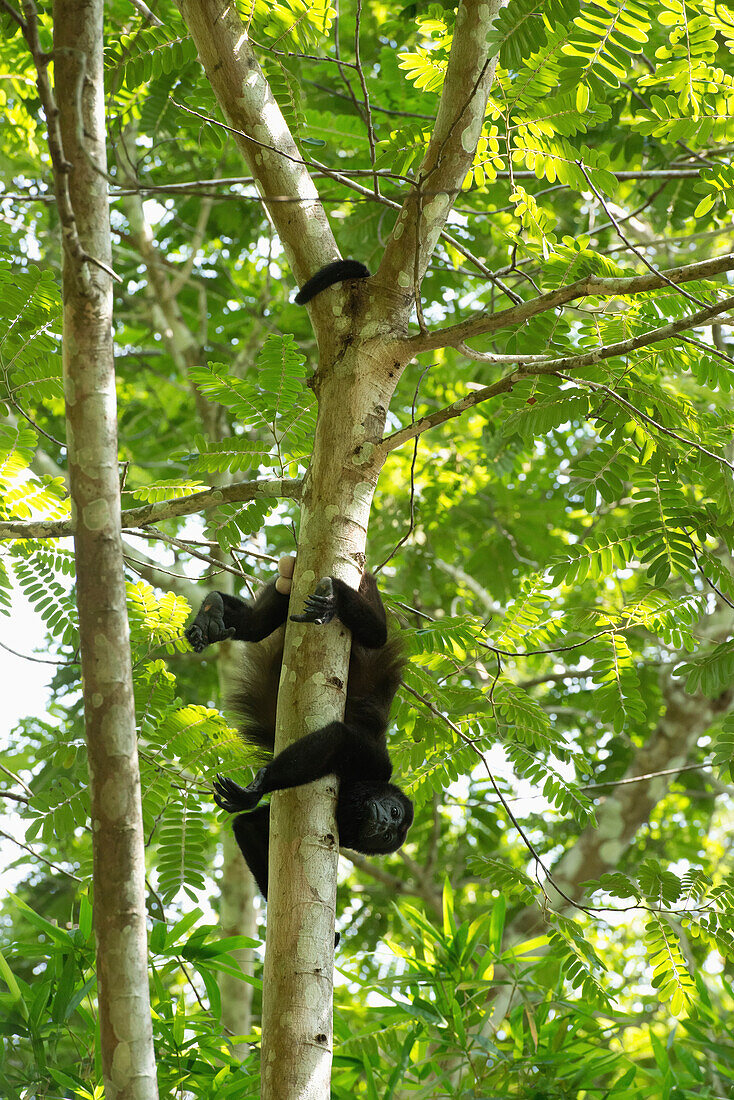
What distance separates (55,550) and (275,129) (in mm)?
1857

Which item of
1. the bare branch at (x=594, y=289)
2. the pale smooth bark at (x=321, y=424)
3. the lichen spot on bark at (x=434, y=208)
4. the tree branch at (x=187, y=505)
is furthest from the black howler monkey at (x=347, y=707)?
the lichen spot on bark at (x=434, y=208)

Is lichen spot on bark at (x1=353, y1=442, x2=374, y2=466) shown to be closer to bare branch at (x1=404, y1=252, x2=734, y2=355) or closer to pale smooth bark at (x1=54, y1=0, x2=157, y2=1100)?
bare branch at (x1=404, y1=252, x2=734, y2=355)

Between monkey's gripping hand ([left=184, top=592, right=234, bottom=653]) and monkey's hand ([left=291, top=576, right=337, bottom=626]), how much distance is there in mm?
815

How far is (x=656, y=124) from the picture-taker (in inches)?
123

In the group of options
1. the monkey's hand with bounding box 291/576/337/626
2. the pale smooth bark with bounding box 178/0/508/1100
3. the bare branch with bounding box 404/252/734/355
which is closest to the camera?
the pale smooth bark with bounding box 178/0/508/1100

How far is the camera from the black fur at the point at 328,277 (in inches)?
122

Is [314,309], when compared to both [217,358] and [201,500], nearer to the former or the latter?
[201,500]

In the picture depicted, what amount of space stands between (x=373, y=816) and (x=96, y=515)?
2.09 m

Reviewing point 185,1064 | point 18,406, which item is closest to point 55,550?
point 18,406

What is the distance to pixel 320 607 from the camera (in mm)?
2674

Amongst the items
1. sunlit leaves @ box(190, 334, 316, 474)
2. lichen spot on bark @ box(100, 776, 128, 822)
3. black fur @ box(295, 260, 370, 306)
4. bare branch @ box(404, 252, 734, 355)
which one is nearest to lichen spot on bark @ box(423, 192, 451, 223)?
black fur @ box(295, 260, 370, 306)

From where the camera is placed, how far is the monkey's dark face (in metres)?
3.65

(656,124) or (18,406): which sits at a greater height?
(656,124)

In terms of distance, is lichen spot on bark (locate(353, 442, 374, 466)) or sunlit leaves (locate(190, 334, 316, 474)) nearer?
lichen spot on bark (locate(353, 442, 374, 466))
